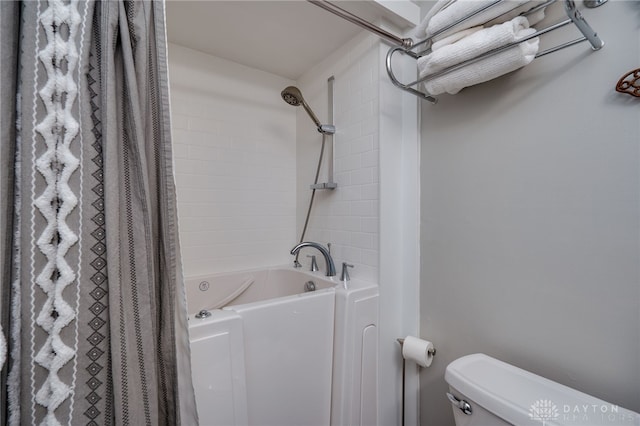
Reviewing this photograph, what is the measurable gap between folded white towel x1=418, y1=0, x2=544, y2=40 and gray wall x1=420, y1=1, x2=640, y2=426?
0.21m

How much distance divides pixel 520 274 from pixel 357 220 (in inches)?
30.4

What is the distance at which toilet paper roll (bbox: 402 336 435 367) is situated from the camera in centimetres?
132

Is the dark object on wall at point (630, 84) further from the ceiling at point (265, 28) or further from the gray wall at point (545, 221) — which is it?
the ceiling at point (265, 28)

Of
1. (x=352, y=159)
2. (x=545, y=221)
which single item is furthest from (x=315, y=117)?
(x=545, y=221)

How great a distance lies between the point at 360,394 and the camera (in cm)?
134

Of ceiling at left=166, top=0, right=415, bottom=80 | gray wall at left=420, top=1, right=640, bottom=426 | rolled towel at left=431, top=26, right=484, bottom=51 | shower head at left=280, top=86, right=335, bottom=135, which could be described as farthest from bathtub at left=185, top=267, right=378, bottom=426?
ceiling at left=166, top=0, right=415, bottom=80

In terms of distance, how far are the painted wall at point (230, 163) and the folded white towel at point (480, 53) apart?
4.12ft

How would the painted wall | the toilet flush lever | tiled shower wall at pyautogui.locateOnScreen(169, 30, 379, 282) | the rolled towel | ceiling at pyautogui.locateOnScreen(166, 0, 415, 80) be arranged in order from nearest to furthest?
the toilet flush lever → the rolled towel → ceiling at pyautogui.locateOnScreen(166, 0, 415, 80) → tiled shower wall at pyautogui.locateOnScreen(169, 30, 379, 282) → the painted wall

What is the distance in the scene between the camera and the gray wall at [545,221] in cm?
86

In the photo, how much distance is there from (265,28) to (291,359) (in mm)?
1741

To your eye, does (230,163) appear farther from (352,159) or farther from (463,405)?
(463,405)

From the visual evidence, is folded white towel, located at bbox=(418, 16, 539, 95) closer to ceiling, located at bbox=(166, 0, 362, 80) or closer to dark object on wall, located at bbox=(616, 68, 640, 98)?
dark object on wall, located at bbox=(616, 68, 640, 98)

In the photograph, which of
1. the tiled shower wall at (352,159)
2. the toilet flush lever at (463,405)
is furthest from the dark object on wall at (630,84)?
the toilet flush lever at (463,405)

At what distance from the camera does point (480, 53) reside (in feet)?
3.34
